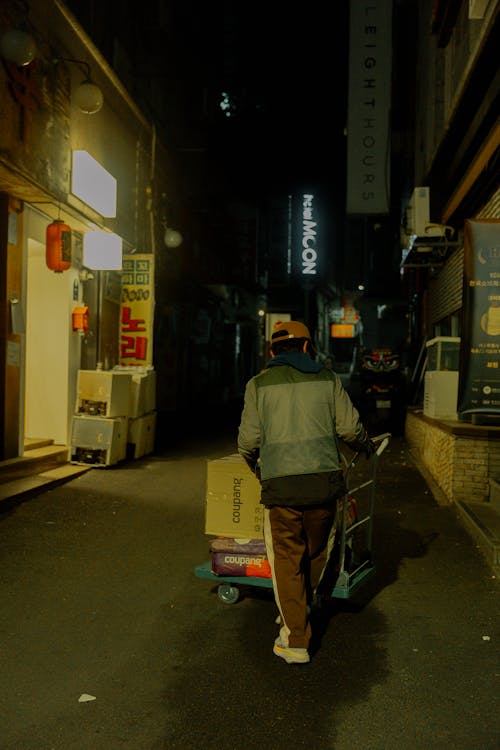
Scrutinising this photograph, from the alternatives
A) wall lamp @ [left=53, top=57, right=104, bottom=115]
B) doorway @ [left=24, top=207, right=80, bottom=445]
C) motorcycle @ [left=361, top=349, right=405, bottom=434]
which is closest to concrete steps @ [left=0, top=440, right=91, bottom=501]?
doorway @ [left=24, top=207, right=80, bottom=445]

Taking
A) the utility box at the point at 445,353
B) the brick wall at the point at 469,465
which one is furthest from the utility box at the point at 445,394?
the brick wall at the point at 469,465

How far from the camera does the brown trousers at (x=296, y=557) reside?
4.30 m

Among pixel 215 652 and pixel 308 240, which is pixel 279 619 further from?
pixel 308 240

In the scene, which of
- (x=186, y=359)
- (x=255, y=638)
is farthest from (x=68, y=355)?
(x=186, y=359)

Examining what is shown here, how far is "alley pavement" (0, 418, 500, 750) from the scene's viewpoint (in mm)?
3469

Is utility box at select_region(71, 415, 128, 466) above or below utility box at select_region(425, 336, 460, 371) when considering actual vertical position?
below

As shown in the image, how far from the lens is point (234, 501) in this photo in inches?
208

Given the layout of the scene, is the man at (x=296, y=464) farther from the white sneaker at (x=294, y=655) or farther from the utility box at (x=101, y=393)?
the utility box at (x=101, y=393)

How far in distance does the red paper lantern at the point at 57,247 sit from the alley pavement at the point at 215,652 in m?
4.42

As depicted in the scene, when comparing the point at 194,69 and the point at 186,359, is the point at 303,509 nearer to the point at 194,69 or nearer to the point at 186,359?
the point at 186,359

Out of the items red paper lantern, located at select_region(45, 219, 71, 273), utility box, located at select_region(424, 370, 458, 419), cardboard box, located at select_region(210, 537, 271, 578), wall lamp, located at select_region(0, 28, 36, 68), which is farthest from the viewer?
utility box, located at select_region(424, 370, 458, 419)

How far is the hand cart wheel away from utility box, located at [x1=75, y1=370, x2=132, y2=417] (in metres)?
6.68

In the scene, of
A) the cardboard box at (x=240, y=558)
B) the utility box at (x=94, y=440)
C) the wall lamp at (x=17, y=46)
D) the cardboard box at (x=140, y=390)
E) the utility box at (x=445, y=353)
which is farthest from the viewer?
the cardboard box at (x=140, y=390)

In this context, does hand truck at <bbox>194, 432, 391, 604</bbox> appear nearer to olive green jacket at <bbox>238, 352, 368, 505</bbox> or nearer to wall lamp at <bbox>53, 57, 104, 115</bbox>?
olive green jacket at <bbox>238, 352, 368, 505</bbox>
